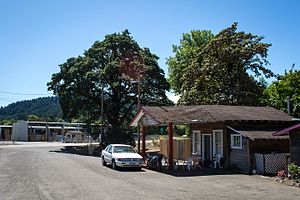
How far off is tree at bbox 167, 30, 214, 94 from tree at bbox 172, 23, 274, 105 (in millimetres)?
12247

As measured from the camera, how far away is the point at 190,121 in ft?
83.3

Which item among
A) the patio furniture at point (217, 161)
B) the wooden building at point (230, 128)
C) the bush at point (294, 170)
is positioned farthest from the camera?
the patio furniture at point (217, 161)

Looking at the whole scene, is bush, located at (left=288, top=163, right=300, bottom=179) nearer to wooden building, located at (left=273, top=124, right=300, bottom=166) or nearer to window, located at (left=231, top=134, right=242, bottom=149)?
wooden building, located at (left=273, top=124, right=300, bottom=166)

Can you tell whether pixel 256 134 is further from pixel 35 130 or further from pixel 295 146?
pixel 35 130

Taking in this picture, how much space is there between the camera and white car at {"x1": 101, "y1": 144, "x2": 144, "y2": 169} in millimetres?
24303

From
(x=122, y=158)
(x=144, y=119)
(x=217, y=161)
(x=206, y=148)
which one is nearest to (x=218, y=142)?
(x=217, y=161)

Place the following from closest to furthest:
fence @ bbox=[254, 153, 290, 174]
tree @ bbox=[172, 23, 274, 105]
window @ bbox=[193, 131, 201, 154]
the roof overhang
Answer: fence @ bbox=[254, 153, 290, 174] → the roof overhang → window @ bbox=[193, 131, 201, 154] → tree @ bbox=[172, 23, 274, 105]

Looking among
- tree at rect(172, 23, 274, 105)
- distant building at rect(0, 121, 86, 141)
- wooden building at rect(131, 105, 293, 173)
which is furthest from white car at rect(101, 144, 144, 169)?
distant building at rect(0, 121, 86, 141)

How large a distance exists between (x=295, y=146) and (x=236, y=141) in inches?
193

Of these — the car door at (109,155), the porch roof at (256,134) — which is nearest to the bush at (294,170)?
the porch roof at (256,134)

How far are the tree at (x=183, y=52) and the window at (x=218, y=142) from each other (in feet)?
95.6

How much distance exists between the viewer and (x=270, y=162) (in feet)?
73.0

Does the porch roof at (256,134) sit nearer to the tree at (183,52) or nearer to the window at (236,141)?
the window at (236,141)

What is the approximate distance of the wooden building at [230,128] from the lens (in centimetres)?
2341
